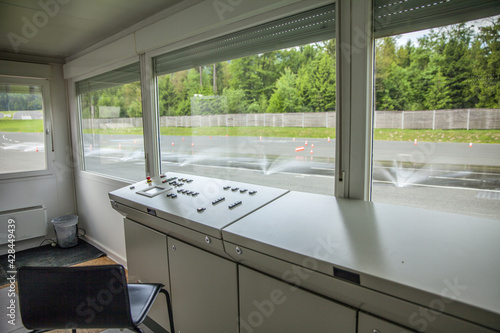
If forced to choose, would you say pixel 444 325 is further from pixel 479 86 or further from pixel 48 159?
pixel 48 159

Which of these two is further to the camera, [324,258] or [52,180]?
[52,180]

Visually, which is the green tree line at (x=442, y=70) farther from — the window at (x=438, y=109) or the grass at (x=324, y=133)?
the grass at (x=324, y=133)

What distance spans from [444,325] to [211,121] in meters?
1.99

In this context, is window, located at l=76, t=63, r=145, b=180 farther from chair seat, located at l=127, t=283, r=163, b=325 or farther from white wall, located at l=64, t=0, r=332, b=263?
chair seat, located at l=127, t=283, r=163, b=325

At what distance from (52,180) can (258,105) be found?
135 inches

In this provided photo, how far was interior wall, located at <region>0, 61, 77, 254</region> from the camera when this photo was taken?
3617 mm

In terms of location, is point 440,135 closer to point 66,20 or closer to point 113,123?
point 66,20

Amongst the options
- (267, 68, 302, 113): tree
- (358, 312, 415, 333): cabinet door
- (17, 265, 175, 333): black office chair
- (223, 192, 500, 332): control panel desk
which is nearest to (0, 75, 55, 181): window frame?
(17, 265, 175, 333): black office chair

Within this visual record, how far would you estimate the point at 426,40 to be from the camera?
1354 millimetres

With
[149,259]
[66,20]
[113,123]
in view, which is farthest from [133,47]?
[149,259]

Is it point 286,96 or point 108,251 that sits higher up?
point 286,96

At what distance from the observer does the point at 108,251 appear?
3512 millimetres

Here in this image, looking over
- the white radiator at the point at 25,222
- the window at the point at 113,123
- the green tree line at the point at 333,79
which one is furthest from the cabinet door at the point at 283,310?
the white radiator at the point at 25,222

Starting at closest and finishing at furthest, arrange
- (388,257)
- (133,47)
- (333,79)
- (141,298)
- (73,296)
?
(388,257)
(73,296)
(141,298)
(333,79)
(133,47)
